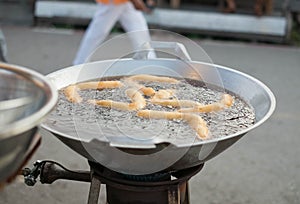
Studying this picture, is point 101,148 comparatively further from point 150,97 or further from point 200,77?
point 200,77

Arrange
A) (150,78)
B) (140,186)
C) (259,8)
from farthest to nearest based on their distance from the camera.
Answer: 1. (259,8)
2. (150,78)
3. (140,186)

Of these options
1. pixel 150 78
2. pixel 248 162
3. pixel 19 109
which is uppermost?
pixel 19 109

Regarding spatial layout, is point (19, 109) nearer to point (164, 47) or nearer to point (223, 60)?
point (164, 47)

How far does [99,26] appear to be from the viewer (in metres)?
4.39

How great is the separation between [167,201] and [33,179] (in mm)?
468

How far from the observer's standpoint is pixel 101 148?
1.42 metres

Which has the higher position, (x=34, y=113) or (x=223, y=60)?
(x=34, y=113)

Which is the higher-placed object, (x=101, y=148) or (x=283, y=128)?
(x=101, y=148)

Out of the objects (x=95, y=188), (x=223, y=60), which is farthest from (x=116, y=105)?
(x=223, y=60)

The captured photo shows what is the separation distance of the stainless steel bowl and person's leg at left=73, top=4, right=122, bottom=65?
3.04 m

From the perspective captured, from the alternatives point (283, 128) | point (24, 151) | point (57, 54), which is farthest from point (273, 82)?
point (24, 151)

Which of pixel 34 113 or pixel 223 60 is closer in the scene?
pixel 34 113

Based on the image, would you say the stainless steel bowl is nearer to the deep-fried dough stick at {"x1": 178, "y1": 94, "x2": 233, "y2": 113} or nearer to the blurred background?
the deep-fried dough stick at {"x1": 178, "y1": 94, "x2": 233, "y2": 113}

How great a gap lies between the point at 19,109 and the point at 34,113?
11cm
